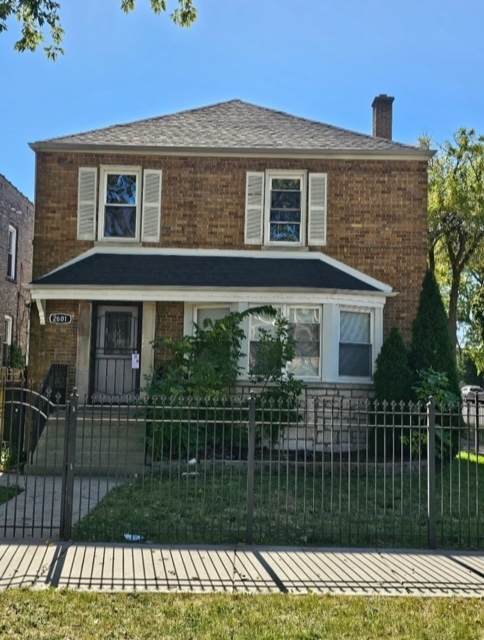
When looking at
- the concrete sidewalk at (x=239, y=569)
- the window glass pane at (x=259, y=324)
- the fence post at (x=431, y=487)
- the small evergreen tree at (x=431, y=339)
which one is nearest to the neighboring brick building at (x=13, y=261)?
the window glass pane at (x=259, y=324)

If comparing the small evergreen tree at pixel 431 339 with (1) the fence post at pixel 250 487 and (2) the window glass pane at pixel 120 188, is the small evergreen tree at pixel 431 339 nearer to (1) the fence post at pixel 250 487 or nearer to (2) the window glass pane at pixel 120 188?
(1) the fence post at pixel 250 487

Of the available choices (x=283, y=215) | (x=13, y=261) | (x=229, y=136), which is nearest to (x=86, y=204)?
(x=229, y=136)

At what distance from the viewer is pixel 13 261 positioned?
2253cm

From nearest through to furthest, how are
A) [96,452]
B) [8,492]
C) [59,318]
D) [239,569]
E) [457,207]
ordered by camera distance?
[239,569], [8,492], [96,452], [59,318], [457,207]

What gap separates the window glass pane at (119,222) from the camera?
14648 mm

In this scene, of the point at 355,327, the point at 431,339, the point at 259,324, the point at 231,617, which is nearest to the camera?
the point at 231,617

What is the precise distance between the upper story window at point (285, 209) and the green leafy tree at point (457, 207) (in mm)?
8294

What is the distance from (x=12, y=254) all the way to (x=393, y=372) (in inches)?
598

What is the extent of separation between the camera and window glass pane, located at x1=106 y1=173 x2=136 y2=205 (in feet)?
48.2

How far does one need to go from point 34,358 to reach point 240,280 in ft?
15.9

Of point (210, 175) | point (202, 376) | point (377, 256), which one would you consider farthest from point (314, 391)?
point (210, 175)

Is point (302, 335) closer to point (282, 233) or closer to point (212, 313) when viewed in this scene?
point (212, 313)

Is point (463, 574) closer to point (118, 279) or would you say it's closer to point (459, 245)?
point (118, 279)

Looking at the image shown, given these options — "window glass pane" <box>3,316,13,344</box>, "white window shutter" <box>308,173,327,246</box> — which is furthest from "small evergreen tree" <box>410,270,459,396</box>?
"window glass pane" <box>3,316,13,344</box>
